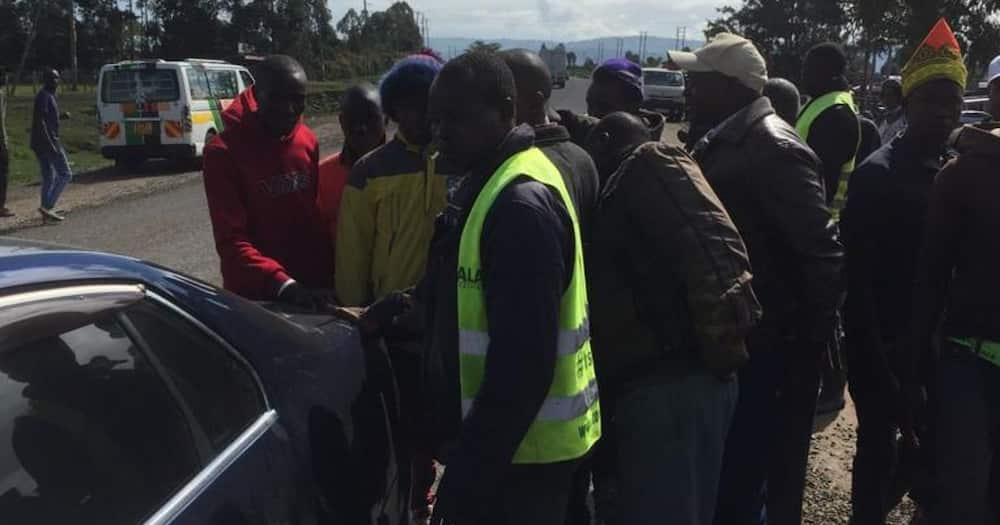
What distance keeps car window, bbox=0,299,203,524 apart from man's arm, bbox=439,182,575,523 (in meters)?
0.55

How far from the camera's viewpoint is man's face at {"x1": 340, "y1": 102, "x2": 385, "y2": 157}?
3.29 m

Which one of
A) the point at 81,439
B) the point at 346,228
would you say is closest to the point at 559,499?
the point at 81,439

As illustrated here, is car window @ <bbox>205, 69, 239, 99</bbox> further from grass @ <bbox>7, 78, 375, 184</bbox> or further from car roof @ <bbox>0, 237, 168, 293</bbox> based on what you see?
Result: car roof @ <bbox>0, 237, 168, 293</bbox>

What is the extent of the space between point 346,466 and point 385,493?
26 centimetres

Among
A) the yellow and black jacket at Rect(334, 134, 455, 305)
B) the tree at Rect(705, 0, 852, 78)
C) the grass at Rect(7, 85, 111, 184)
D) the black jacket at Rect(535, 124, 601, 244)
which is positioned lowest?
the grass at Rect(7, 85, 111, 184)

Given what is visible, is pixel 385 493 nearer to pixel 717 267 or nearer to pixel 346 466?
pixel 346 466

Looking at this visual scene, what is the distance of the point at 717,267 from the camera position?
7.44 feet

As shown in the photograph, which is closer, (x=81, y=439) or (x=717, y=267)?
(x=81, y=439)

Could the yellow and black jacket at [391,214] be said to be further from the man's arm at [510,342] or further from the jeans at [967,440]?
the jeans at [967,440]

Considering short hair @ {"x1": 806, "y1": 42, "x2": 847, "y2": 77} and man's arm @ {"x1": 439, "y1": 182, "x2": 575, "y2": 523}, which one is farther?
short hair @ {"x1": 806, "y1": 42, "x2": 847, "y2": 77}

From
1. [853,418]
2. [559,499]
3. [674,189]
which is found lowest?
[853,418]

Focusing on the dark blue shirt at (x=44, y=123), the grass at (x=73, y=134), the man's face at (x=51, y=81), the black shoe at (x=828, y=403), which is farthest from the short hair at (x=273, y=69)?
the dark blue shirt at (x=44, y=123)

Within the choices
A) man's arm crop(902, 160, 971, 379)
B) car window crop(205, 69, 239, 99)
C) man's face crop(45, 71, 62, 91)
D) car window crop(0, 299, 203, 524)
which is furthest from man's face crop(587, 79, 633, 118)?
car window crop(205, 69, 239, 99)

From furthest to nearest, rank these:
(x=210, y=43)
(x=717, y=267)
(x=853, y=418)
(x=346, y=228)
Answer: (x=210, y=43) → (x=853, y=418) → (x=346, y=228) → (x=717, y=267)
